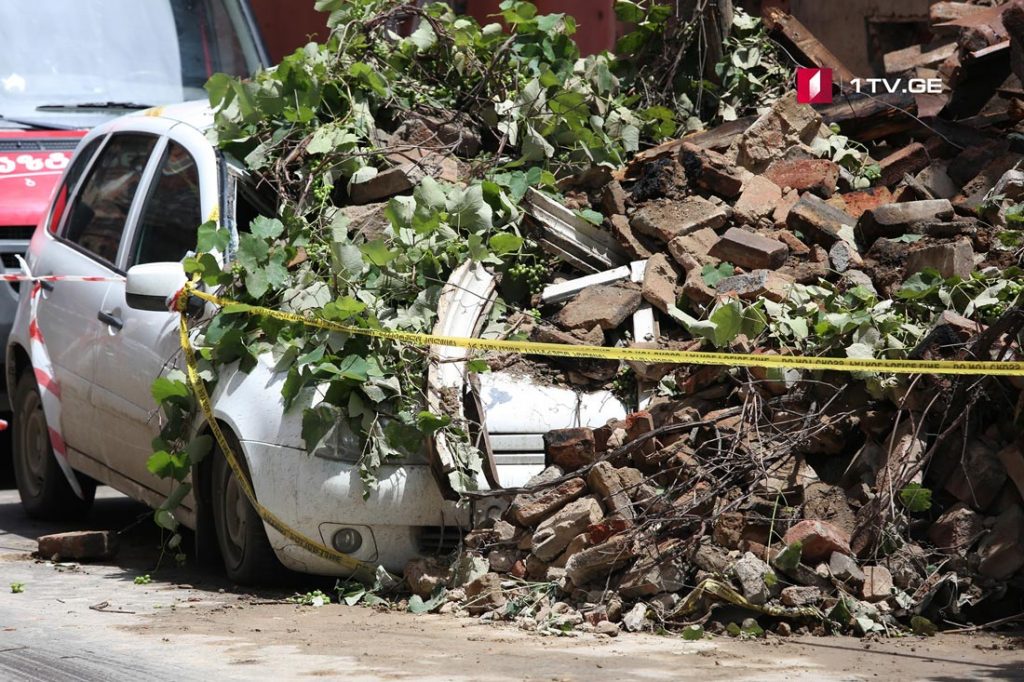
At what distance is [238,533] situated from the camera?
7.20 metres

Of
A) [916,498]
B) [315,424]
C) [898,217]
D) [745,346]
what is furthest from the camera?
[898,217]

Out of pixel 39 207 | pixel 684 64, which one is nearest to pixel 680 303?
pixel 684 64

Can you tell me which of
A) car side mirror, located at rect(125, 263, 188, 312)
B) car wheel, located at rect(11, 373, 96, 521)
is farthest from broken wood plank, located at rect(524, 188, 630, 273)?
car wheel, located at rect(11, 373, 96, 521)

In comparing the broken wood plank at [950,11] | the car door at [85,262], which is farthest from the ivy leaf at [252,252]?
the broken wood plank at [950,11]

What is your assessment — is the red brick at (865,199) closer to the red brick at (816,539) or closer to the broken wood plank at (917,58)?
the broken wood plank at (917,58)

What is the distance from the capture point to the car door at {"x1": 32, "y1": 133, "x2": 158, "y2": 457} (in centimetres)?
829

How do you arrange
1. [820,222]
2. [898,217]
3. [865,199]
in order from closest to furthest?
[898,217] → [820,222] → [865,199]

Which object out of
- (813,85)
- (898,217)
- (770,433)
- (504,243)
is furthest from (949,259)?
(813,85)

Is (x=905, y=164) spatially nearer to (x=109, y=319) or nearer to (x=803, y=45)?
(x=803, y=45)

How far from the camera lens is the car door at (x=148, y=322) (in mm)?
7645

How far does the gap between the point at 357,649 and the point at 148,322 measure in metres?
2.55

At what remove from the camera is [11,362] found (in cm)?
939

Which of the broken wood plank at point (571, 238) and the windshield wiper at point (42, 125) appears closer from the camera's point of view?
the broken wood plank at point (571, 238)

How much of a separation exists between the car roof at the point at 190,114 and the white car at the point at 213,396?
11 mm
